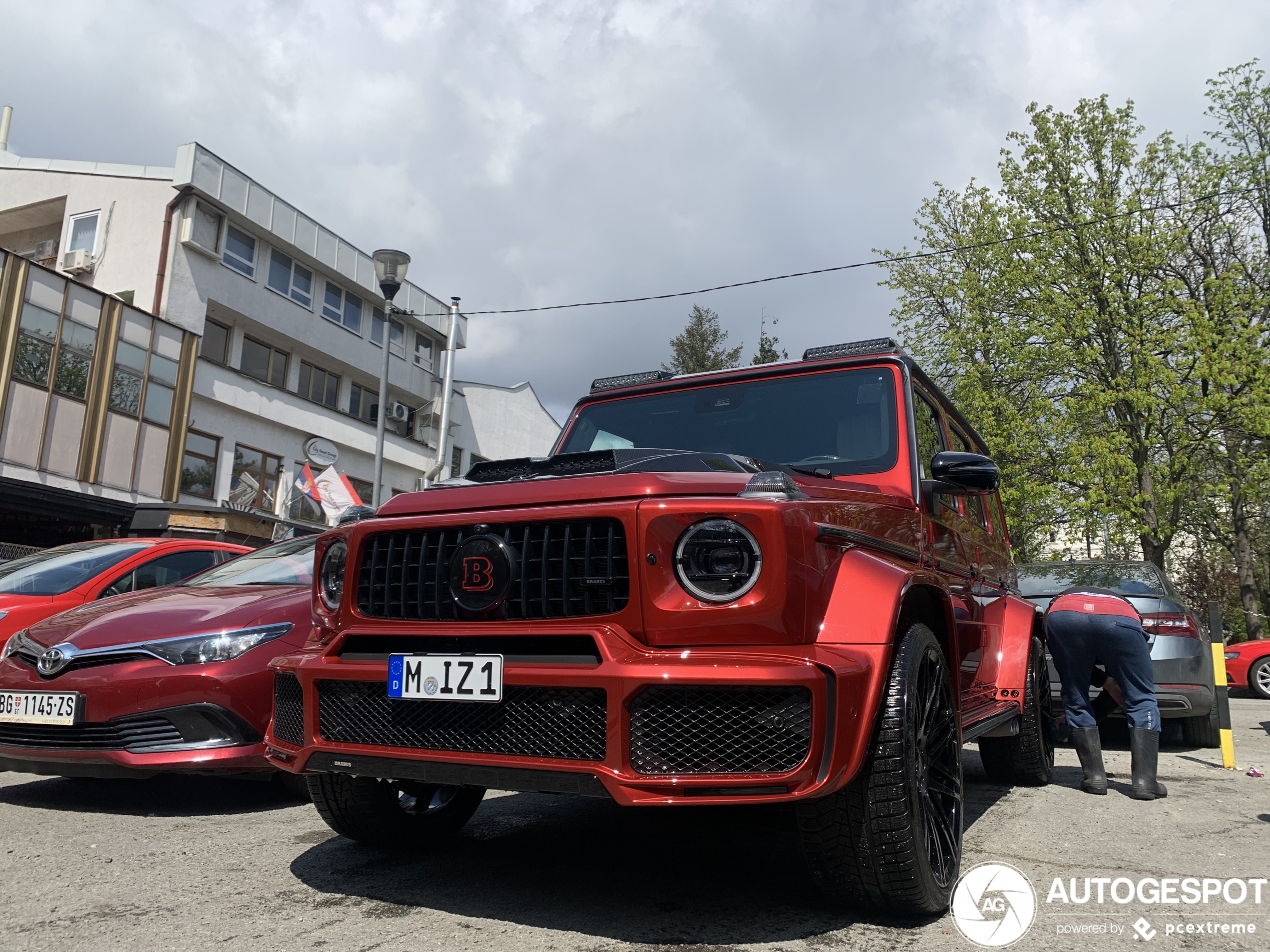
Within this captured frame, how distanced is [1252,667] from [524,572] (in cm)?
1532

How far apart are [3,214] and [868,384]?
28.7 m

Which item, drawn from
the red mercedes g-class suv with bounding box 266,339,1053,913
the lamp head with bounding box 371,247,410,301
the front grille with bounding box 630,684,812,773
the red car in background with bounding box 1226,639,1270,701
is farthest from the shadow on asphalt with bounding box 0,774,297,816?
the red car in background with bounding box 1226,639,1270,701

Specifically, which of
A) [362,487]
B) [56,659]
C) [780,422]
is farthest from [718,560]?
[362,487]

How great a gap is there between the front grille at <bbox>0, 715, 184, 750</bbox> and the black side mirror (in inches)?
136

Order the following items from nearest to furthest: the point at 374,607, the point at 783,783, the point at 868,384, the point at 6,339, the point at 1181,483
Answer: the point at 783,783 < the point at 374,607 < the point at 868,384 < the point at 6,339 < the point at 1181,483

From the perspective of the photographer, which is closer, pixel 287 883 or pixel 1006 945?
pixel 1006 945

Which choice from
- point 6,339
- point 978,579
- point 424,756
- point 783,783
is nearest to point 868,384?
point 978,579

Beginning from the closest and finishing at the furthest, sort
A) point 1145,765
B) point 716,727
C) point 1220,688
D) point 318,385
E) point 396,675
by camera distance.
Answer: point 716,727
point 396,675
point 1145,765
point 1220,688
point 318,385

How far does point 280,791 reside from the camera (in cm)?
484

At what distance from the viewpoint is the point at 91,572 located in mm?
6871

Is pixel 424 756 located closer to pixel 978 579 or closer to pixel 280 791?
pixel 280 791

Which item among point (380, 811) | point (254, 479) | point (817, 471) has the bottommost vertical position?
point (380, 811)

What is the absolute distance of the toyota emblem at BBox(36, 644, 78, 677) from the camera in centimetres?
436

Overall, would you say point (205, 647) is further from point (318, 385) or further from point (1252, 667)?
point (318, 385)
